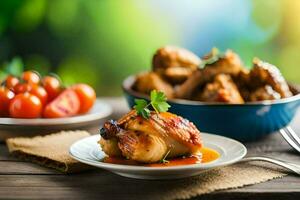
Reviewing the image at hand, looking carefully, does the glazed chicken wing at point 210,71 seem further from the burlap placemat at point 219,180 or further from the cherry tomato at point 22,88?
the cherry tomato at point 22,88

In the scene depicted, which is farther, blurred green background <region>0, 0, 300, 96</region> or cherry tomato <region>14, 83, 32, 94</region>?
blurred green background <region>0, 0, 300, 96</region>

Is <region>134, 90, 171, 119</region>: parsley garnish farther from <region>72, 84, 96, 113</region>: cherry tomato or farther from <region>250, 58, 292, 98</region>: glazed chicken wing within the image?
<region>72, 84, 96, 113</region>: cherry tomato

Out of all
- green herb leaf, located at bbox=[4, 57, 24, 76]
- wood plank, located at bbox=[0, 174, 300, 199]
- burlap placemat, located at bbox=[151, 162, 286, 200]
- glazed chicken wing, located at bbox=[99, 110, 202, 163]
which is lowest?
wood plank, located at bbox=[0, 174, 300, 199]

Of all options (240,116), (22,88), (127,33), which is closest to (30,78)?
(22,88)

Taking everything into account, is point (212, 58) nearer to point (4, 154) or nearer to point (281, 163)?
point (281, 163)

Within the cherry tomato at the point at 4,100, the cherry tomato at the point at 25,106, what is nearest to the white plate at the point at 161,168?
the cherry tomato at the point at 25,106

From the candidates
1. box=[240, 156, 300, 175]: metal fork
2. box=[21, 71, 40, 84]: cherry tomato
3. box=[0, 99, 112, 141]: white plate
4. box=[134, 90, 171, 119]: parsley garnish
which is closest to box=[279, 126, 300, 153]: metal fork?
box=[240, 156, 300, 175]: metal fork

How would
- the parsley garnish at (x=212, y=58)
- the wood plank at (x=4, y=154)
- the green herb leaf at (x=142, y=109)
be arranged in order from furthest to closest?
the parsley garnish at (x=212, y=58), the wood plank at (x=4, y=154), the green herb leaf at (x=142, y=109)
